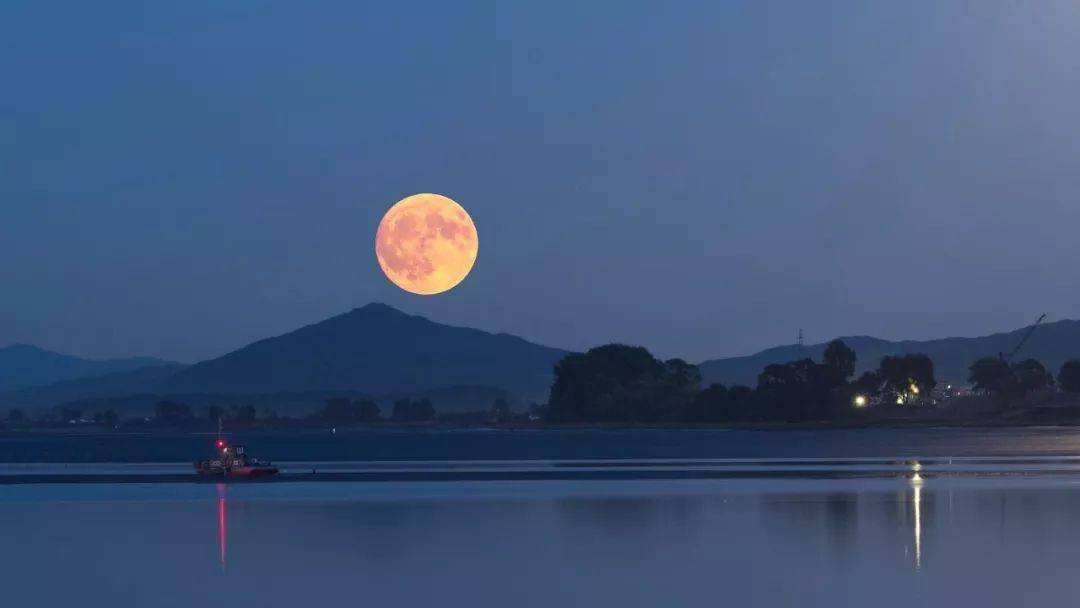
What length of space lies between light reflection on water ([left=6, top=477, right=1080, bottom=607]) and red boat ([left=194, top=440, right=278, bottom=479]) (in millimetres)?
16282

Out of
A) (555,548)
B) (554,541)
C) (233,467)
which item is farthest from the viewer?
(233,467)

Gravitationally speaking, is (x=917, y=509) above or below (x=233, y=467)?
below

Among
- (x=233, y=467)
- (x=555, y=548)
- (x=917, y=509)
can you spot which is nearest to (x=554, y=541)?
(x=555, y=548)

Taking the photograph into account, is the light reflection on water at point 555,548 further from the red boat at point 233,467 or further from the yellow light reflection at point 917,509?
the red boat at point 233,467

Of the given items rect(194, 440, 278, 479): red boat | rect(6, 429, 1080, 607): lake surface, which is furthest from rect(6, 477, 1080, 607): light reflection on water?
rect(194, 440, 278, 479): red boat

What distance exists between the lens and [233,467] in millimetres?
91562

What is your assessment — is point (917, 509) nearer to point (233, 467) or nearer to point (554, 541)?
point (554, 541)

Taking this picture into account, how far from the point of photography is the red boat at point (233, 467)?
299 feet

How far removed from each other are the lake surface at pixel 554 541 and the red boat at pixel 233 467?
2704mm

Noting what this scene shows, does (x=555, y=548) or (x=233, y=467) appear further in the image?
(x=233, y=467)

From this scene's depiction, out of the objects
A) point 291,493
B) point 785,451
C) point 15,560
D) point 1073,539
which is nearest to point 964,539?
point 1073,539

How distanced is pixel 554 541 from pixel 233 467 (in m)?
43.2

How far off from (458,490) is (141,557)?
100 ft

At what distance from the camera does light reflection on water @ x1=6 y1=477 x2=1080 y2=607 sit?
39.9 meters
